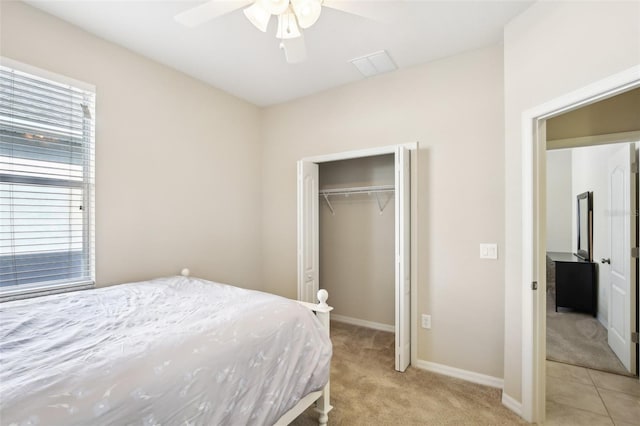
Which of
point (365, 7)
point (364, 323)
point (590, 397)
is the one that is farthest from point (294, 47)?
point (590, 397)

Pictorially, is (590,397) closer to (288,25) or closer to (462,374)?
(462,374)

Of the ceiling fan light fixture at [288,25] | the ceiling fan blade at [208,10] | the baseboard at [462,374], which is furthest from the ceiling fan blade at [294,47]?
the baseboard at [462,374]

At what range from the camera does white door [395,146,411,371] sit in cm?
261

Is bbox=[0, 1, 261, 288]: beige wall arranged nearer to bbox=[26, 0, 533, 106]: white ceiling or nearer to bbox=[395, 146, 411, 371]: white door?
bbox=[26, 0, 533, 106]: white ceiling

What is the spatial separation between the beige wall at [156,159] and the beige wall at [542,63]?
2722 mm

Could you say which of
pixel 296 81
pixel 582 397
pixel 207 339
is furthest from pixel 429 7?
pixel 582 397

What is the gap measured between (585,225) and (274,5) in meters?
5.29

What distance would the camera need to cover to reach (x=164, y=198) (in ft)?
9.05

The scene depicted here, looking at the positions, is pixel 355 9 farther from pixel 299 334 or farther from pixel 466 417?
pixel 466 417

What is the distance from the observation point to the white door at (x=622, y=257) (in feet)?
8.38

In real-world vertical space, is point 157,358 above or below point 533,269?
below

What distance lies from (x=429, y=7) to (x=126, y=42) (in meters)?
2.36

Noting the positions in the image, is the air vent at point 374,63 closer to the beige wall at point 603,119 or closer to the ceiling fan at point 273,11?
the ceiling fan at point 273,11

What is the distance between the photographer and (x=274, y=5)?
5.00 ft
